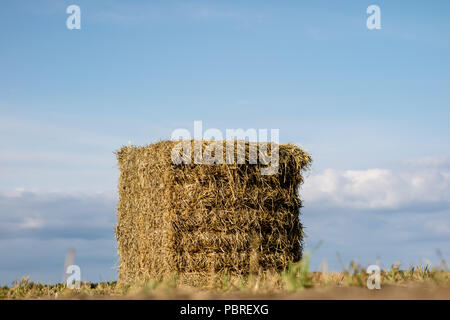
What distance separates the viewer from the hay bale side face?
8039 mm

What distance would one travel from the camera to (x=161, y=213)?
8.34 m

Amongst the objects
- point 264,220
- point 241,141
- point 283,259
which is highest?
point 241,141

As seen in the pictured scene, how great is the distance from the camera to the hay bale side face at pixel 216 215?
316 inches

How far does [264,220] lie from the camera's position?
27.6 feet

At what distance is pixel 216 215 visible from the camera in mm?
8070

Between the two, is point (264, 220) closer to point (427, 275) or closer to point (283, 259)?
point (283, 259)
